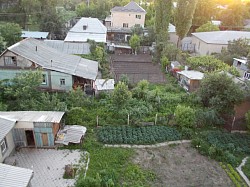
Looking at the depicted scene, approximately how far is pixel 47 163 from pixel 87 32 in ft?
90.0

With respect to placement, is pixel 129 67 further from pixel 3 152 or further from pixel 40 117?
pixel 3 152

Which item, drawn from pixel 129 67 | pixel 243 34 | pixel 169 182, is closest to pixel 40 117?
pixel 169 182

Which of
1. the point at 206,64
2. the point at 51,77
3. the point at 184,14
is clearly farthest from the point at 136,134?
the point at 184,14

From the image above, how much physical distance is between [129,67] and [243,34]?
66.0 feet

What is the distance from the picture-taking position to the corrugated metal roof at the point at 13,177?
424 inches

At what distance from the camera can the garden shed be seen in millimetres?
15242

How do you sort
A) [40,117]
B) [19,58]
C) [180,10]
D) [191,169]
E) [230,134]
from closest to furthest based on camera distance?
[191,169] → [40,117] → [230,134] → [19,58] → [180,10]

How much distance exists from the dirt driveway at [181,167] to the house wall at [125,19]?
3463 centimetres

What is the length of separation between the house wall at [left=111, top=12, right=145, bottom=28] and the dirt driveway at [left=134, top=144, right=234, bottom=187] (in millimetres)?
34635

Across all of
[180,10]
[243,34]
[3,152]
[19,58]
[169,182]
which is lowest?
[169,182]

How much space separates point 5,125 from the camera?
14.4 m

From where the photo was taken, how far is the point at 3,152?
46.3 feet

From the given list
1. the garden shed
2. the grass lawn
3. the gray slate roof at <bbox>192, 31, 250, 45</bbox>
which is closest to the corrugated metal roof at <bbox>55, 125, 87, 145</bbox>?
the garden shed

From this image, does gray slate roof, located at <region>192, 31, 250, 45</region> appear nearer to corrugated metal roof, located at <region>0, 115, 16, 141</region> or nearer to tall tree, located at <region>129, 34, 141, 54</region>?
tall tree, located at <region>129, 34, 141, 54</region>
